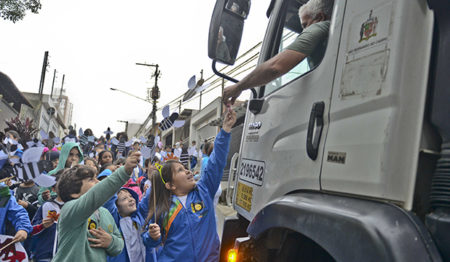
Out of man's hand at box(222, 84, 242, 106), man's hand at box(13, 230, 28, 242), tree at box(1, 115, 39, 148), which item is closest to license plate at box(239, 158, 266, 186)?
man's hand at box(222, 84, 242, 106)

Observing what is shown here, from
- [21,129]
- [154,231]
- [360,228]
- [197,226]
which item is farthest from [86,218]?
[21,129]

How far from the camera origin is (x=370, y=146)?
1.04 m

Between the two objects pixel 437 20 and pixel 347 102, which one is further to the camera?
pixel 347 102

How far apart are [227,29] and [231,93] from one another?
357 millimetres

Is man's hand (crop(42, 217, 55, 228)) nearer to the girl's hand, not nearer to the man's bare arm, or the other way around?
the girl's hand

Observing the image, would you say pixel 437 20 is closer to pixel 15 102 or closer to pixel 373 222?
pixel 373 222

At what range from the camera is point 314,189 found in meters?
1.28

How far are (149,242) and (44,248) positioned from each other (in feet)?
4.09

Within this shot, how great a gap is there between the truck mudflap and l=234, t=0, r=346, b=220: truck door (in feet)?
0.43

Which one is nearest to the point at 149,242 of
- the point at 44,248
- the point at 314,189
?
the point at 44,248

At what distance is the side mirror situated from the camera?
187 centimetres

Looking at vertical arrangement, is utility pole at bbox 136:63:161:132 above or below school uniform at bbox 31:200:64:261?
above

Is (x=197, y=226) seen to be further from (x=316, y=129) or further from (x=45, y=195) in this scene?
(x=45, y=195)

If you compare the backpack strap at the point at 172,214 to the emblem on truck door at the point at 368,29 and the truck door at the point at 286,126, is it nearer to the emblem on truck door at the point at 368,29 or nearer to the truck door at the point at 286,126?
the truck door at the point at 286,126
